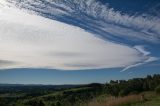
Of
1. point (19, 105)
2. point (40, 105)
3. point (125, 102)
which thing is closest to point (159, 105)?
point (125, 102)

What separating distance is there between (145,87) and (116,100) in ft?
106

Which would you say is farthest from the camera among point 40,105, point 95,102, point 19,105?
point 40,105

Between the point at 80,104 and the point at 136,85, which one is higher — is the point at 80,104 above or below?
below

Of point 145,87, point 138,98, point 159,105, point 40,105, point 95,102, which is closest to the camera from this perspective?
point 159,105

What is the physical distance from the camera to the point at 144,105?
1977cm

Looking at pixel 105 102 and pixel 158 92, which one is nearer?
pixel 105 102

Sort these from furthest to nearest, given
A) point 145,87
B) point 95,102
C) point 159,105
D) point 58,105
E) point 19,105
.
Result: 1. point 145,87
2. point 58,105
3. point 95,102
4. point 19,105
5. point 159,105

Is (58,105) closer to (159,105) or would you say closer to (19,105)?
(19,105)

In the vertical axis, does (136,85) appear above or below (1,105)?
above

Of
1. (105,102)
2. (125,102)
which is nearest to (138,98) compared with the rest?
(125,102)

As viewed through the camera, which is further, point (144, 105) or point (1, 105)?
point (1, 105)

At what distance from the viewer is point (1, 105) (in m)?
24.1

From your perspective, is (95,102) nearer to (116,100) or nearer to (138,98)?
(116,100)

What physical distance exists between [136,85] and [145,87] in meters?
3.23
